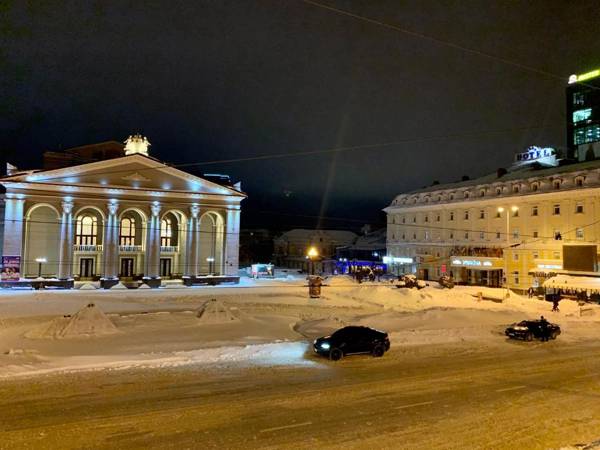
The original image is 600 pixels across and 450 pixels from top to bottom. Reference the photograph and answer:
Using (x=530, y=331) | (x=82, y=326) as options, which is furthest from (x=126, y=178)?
(x=530, y=331)

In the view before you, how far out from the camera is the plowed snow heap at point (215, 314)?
24.8 m

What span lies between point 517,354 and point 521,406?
26.3 ft

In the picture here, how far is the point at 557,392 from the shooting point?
41.1ft

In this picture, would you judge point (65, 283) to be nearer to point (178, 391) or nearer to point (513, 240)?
point (178, 391)

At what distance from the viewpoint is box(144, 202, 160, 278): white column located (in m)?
44.8

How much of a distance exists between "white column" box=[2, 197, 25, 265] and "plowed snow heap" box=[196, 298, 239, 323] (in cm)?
2513

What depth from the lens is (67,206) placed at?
138ft

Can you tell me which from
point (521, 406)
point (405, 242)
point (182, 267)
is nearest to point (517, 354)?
point (521, 406)

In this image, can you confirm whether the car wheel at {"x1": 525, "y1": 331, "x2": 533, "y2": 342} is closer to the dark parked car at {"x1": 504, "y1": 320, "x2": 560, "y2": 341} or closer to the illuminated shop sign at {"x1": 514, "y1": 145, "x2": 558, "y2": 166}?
the dark parked car at {"x1": 504, "y1": 320, "x2": 560, "y2": 341}

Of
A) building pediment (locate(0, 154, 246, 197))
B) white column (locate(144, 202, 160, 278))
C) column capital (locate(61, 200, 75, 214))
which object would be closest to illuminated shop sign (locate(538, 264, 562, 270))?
building pediment (locate(0, 154, 246, 197))

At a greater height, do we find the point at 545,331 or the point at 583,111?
the point at 583,111

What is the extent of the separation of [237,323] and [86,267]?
27.5 meters

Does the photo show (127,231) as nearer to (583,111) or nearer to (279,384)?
(279,384)

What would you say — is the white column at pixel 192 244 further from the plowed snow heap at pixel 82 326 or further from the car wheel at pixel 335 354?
the car wheel at pixel 335 354
